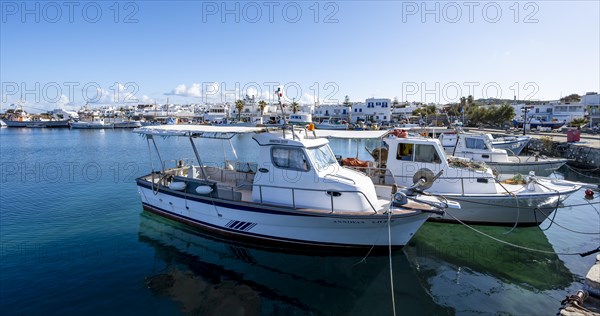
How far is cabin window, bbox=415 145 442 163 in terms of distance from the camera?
39.4 ft

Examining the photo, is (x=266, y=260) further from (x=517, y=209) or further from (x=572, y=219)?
(x=572, y=219)

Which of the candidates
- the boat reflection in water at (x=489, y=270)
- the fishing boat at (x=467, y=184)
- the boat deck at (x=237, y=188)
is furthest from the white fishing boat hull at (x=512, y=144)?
the boat deck at (x=237, y=188)

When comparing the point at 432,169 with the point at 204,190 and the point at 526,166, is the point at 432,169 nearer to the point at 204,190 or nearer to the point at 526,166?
the point at 204,190

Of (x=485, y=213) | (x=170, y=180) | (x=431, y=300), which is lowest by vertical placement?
(x=431, y=300)

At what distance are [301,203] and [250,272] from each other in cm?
229

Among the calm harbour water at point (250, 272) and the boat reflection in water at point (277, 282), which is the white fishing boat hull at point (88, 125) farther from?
the boat reflection in water at point (277, 282)

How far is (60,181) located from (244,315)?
57.5ft

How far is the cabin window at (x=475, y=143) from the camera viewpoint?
18719mm

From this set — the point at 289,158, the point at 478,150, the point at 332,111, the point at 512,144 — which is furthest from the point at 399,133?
the point at 332,111

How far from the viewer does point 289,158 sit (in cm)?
938

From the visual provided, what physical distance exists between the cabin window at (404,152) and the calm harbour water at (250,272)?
2.91 metres

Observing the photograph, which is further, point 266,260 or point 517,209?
point 517,209

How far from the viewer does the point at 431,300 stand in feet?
24.3

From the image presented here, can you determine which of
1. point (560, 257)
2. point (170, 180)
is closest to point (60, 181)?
point (170, 180)
